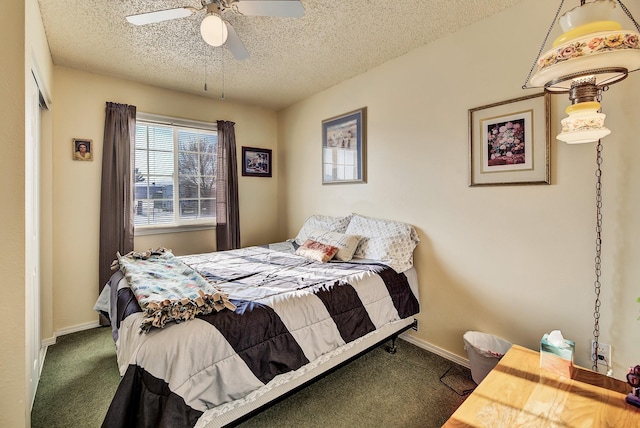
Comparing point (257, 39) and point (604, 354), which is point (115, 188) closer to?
point (257, 39)

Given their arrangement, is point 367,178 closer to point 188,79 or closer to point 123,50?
point 188,79

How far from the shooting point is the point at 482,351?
195cm

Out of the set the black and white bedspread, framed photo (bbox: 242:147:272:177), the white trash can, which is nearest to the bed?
the black and white bedspread

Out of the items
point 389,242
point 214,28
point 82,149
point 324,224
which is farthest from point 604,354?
point 82,149

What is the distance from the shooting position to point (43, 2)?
1.95 meters

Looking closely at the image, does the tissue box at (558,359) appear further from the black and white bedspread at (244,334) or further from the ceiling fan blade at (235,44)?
the ceiling fan blade at (235,44)

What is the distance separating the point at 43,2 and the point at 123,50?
0.63 m

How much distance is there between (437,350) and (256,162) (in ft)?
10.4

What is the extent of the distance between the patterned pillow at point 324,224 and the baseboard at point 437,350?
1210 mm

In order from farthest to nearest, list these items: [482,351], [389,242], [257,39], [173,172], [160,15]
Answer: [173,172] < [389,242] < [257,39] < [482,351] < [160,15]

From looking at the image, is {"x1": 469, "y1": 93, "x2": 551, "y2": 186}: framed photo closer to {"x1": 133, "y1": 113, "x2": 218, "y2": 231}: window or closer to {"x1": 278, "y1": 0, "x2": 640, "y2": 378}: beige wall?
{"x1": 278, "y1": 0, "x2": 640, "y2": 378}: beige wall

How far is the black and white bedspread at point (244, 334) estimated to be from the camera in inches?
47.8

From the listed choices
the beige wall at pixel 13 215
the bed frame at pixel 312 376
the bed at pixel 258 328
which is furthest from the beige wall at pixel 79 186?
the bed frame at pixel 312 376

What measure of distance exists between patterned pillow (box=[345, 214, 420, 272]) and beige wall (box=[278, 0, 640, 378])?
0.12m
